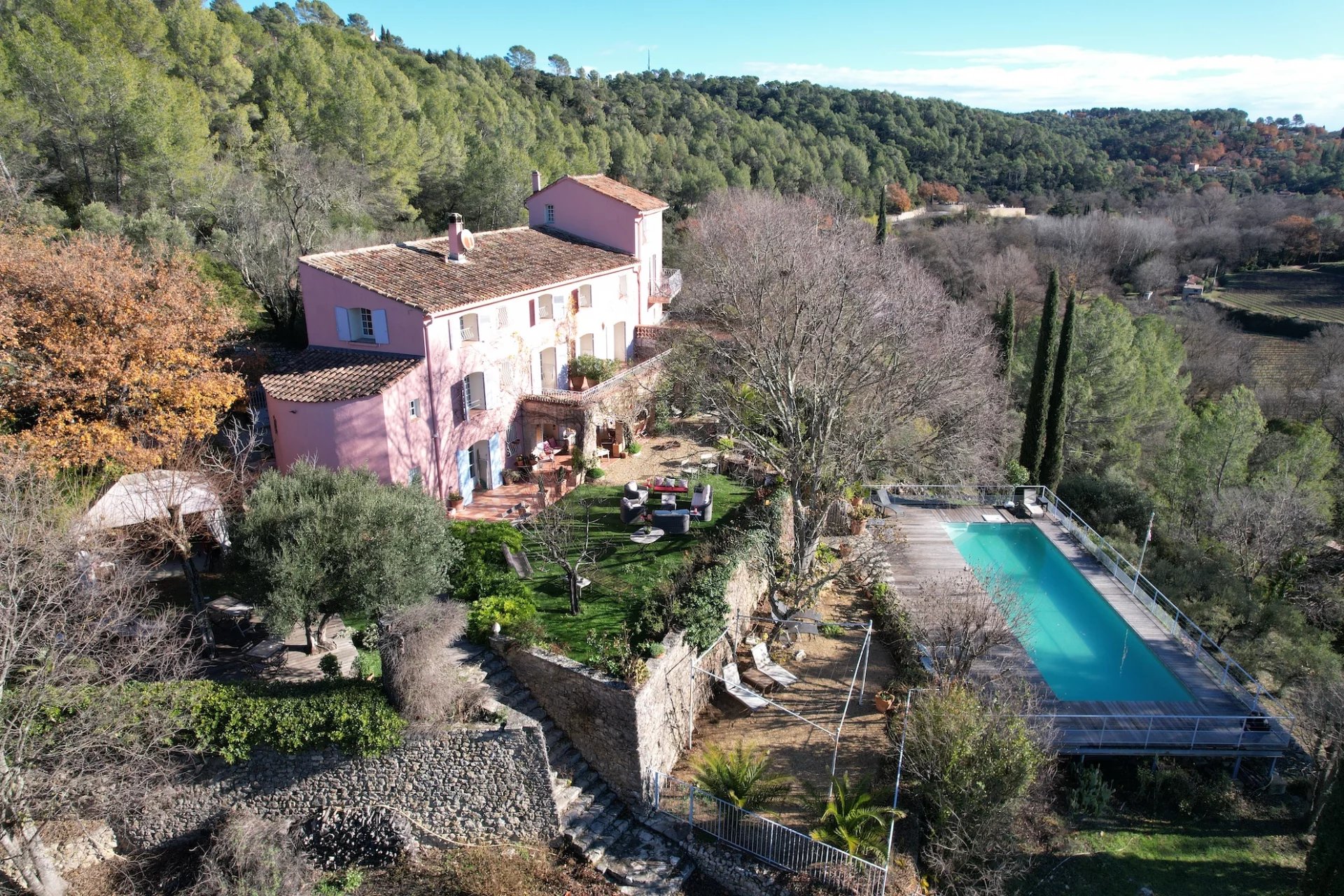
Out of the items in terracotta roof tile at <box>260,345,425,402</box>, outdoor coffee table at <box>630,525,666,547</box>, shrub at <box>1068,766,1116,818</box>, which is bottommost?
shrub at <box>1068,766,1116,818</box>

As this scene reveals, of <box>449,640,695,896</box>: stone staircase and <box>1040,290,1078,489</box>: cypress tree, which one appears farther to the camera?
<box>1040,290,1078,489</box>: cypress tree

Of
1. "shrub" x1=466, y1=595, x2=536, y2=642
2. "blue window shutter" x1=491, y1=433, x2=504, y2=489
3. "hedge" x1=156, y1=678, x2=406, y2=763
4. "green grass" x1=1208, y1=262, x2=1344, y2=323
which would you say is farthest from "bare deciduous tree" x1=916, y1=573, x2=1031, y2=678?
"green grass" x1=1208, y1=262, x2=1344, y2=323

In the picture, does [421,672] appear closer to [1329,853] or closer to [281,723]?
[281,723]

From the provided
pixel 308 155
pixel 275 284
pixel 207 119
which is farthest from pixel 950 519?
pixel 207 119

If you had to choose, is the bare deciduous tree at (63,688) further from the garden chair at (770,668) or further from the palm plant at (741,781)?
the garden chair at (770,668)

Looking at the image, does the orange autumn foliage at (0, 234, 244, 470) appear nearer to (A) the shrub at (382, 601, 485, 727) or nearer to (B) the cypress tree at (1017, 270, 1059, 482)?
(A) the shrub at (382, 601, 485, 727)

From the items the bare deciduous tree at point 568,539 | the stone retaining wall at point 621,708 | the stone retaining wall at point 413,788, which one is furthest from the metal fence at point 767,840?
the bare deciduous tree at point 568,539

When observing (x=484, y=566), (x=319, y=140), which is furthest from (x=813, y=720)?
(x=319, y=140)
